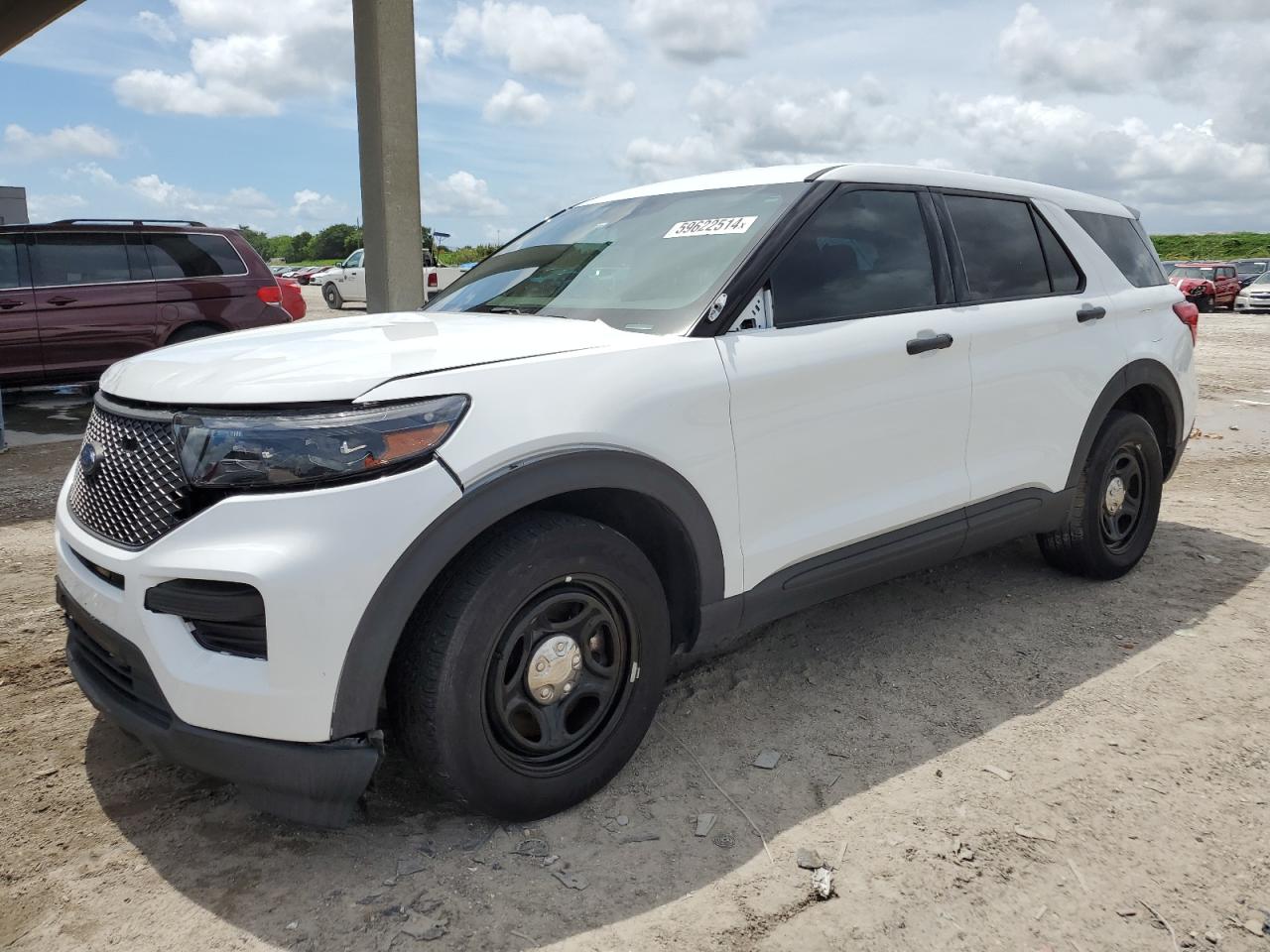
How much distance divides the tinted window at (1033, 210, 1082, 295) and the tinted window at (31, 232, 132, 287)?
27.1ft

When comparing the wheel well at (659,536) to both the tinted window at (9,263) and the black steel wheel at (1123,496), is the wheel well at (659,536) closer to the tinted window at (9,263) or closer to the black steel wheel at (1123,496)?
the black steel wheel at (1123,496)

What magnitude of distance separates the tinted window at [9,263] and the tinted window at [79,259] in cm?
14

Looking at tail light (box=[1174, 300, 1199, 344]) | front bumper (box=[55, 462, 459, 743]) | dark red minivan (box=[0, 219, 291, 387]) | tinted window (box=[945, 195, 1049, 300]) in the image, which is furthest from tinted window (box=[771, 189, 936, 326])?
dark red minivan (box=[0, 219, 291, 387])

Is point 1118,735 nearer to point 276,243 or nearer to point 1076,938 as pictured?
point 1076,938

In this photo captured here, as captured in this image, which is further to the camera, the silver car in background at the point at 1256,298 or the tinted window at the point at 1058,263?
the silver car in background at the point at 1256,298

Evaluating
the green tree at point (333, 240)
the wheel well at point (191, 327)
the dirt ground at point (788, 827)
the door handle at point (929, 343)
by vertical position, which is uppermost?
the green tree at point (333, 240)

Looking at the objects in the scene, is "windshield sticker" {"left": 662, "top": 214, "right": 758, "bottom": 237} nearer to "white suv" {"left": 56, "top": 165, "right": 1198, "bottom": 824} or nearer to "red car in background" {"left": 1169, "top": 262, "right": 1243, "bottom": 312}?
"white suv" {"left": 56, "top": 165, "right": 1198, "bottom": 824}

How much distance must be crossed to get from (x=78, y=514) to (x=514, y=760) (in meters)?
1.35

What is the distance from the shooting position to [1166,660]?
3727 mm

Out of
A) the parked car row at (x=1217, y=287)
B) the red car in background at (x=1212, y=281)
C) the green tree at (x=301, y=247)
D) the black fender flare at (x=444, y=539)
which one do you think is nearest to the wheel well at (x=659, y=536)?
the black fender flare at (x=444, y=539)

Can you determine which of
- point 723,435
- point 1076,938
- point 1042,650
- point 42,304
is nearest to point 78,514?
point 723,435

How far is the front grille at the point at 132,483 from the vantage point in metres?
2.27

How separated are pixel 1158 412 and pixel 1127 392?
0.36 metres

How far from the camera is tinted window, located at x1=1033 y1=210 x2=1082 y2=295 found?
412 cm
